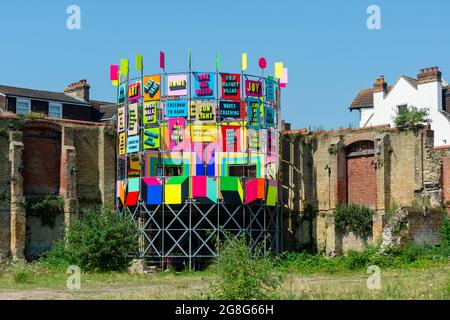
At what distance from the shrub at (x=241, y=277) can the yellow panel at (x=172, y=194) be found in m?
20.2

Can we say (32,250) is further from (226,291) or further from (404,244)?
(226,291)

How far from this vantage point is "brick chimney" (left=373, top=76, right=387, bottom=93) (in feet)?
225

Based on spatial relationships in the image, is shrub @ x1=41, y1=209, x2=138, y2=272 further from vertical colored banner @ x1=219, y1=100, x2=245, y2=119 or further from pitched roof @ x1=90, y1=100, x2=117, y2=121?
pitched roof @ x1=90, y1=100, x2=117, y2=121

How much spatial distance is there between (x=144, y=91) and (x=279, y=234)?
11.3 metres

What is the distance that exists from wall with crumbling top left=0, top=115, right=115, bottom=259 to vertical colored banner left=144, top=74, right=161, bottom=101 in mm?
4270

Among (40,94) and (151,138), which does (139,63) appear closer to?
(151,138)

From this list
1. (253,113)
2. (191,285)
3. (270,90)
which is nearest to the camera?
(191,285)

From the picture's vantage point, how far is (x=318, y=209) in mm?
51906

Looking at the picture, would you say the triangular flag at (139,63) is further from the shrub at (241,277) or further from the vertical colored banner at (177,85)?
the shrub at (241,277)

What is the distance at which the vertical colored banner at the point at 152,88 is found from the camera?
157 feet

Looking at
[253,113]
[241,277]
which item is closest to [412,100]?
[253,113]

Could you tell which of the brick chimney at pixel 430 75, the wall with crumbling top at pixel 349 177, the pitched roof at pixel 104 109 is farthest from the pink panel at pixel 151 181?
the brick chimney at pixel 430 75

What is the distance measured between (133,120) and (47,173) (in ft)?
19.3

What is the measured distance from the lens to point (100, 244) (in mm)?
43625
